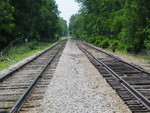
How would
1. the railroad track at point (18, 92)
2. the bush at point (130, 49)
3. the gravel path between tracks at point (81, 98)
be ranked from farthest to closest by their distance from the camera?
1. the bush at point (130, 49)
2. the railroad track at point (18, 92)
3. the gravel path between tracks at point (81, 98)

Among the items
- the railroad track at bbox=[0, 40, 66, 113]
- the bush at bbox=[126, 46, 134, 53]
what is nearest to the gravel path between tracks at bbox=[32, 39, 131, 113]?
the railroad track at bbox=[0, 40, 66, 113]

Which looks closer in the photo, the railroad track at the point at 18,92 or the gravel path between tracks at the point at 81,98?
the gravel path between tracks at the point at 81,98

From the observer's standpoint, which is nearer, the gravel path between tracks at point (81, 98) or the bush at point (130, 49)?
the gravel path between tracks at point (81, 98)

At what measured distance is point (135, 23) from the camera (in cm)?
2114

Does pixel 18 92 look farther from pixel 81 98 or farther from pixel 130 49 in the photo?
pixel 130 49

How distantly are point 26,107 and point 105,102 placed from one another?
210 cm

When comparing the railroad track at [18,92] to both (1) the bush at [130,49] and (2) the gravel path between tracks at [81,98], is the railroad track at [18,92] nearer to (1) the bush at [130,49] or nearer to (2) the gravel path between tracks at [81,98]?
(2) the gravel path between tracks at [81,98]

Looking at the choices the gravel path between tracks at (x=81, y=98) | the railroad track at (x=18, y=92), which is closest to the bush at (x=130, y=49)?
the gravel path between tracks at (x=81, y=98)

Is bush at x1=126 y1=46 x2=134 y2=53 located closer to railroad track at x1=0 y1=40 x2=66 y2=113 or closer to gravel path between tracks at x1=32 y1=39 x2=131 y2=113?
gravel path between tracks at x1=32 y1=39 x2=131 y2=113

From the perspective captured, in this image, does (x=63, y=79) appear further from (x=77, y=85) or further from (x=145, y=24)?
(x=145, y=24)

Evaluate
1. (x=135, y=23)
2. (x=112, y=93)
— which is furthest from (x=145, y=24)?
(x=112, y=93)

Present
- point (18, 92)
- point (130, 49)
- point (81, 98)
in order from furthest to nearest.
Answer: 1. point (130, 49)
2. point (18, 92)
3. point (81, 98)

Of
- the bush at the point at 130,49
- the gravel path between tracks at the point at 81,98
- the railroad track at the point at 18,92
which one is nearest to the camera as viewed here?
the gravel path between tracks at the point at 81,98

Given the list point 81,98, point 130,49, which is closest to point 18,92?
point 81,98
